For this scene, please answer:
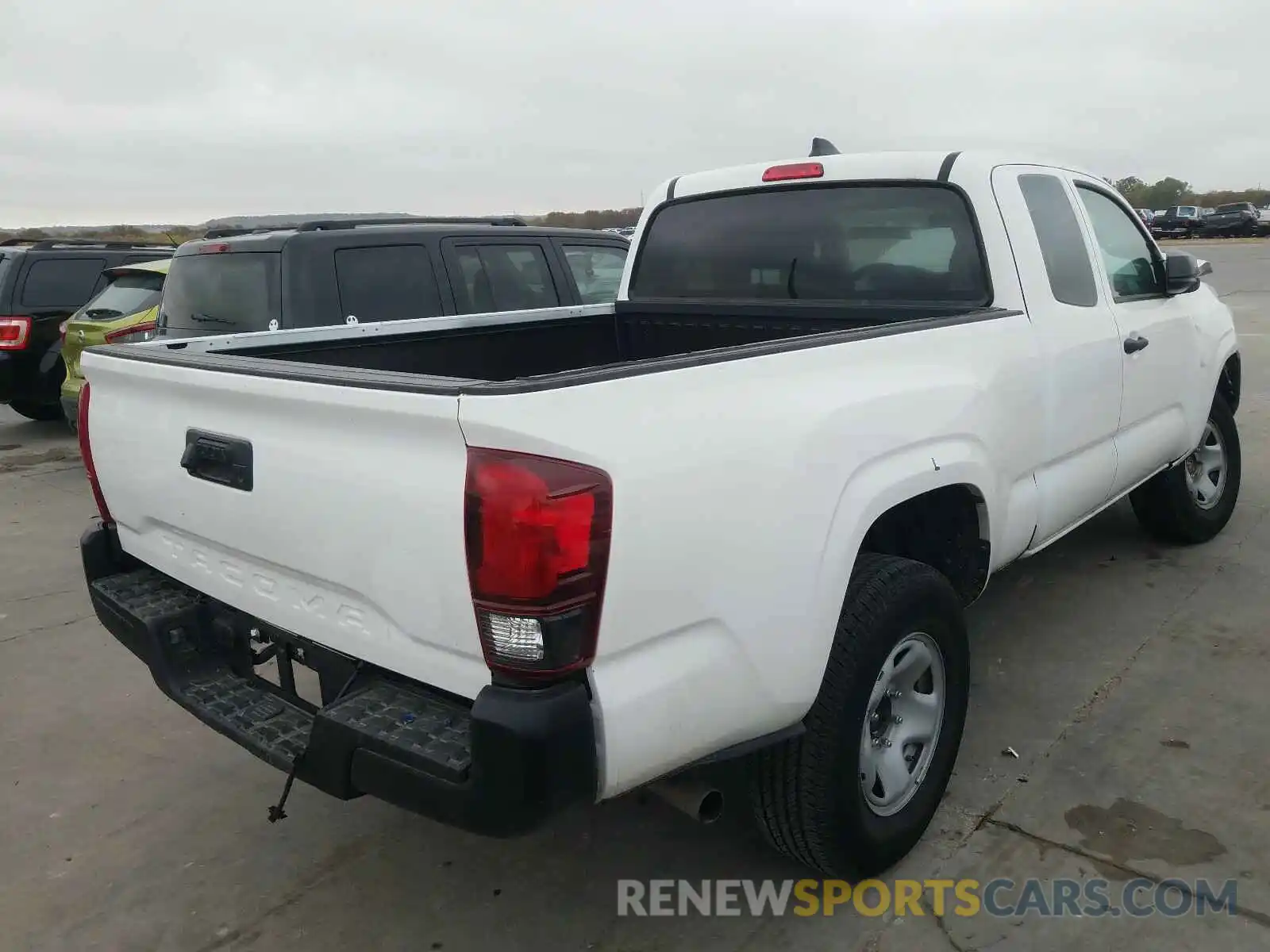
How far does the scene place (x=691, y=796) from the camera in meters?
2.28

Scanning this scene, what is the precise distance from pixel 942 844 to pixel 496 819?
1499 mm

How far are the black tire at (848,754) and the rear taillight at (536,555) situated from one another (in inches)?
30.0

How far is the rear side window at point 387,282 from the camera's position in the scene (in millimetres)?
5656

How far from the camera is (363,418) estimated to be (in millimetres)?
2029

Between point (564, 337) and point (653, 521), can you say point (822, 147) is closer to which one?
point (564, 337)

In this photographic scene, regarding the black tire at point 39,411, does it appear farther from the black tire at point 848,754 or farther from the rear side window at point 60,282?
the black tire at point 848,754

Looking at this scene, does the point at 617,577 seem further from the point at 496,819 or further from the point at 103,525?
the point at 103,525

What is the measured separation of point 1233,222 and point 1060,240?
162 ft

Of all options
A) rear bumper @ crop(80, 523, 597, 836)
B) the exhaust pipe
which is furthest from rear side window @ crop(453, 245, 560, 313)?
the exhaust pipe

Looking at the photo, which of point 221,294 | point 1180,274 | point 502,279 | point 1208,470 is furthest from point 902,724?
point 221,294

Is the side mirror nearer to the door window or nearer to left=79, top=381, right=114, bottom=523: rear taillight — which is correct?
the door window

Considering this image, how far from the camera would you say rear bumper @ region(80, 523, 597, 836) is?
1.86 meters

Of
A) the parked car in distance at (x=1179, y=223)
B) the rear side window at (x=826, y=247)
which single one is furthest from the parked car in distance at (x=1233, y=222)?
A: the rear side window at (x=826, y=247)

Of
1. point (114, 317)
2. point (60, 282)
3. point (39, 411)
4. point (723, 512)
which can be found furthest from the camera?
point (39, 411)
